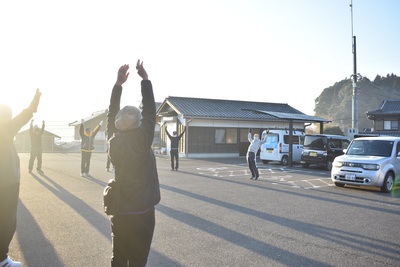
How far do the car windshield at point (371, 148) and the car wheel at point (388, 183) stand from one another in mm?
749

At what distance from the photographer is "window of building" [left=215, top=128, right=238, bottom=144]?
26.8 m

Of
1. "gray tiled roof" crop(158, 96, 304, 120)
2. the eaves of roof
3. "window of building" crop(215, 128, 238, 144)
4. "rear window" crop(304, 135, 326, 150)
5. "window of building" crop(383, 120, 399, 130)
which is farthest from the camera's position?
"window of building" crop(383, 120, 399, 130)

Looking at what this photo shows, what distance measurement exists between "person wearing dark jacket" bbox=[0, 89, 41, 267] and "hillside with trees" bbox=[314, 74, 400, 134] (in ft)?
193

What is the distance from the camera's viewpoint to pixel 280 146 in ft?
61.9

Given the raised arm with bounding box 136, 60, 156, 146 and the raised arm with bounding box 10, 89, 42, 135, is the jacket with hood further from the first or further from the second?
the raised arm with bounding box 10, 89, 42, 135

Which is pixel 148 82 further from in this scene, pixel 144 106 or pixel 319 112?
pixel 319 112

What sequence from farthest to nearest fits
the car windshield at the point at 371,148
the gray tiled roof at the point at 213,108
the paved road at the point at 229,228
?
1. the gray tiled roof at the point at 213,108
2. the car windshield at the point at 371,148
3. the paved road at the point at 229,228

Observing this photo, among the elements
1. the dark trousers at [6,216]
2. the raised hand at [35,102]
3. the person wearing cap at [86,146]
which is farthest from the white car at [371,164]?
the dark trousers at [6,216]

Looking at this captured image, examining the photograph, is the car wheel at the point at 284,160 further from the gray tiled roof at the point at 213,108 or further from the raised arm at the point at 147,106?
the raised arm at the point at 147,106

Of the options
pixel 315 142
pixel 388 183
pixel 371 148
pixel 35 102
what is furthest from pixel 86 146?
pixel 315 142

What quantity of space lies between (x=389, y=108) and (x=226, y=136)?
22453 mm

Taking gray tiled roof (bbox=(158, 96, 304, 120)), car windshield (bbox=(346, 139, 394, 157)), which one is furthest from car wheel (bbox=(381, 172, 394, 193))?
gray tiled roof (bbox=(158, 96, 304, 120))

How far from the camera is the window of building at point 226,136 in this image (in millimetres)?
26844

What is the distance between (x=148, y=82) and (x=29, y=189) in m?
8.15
